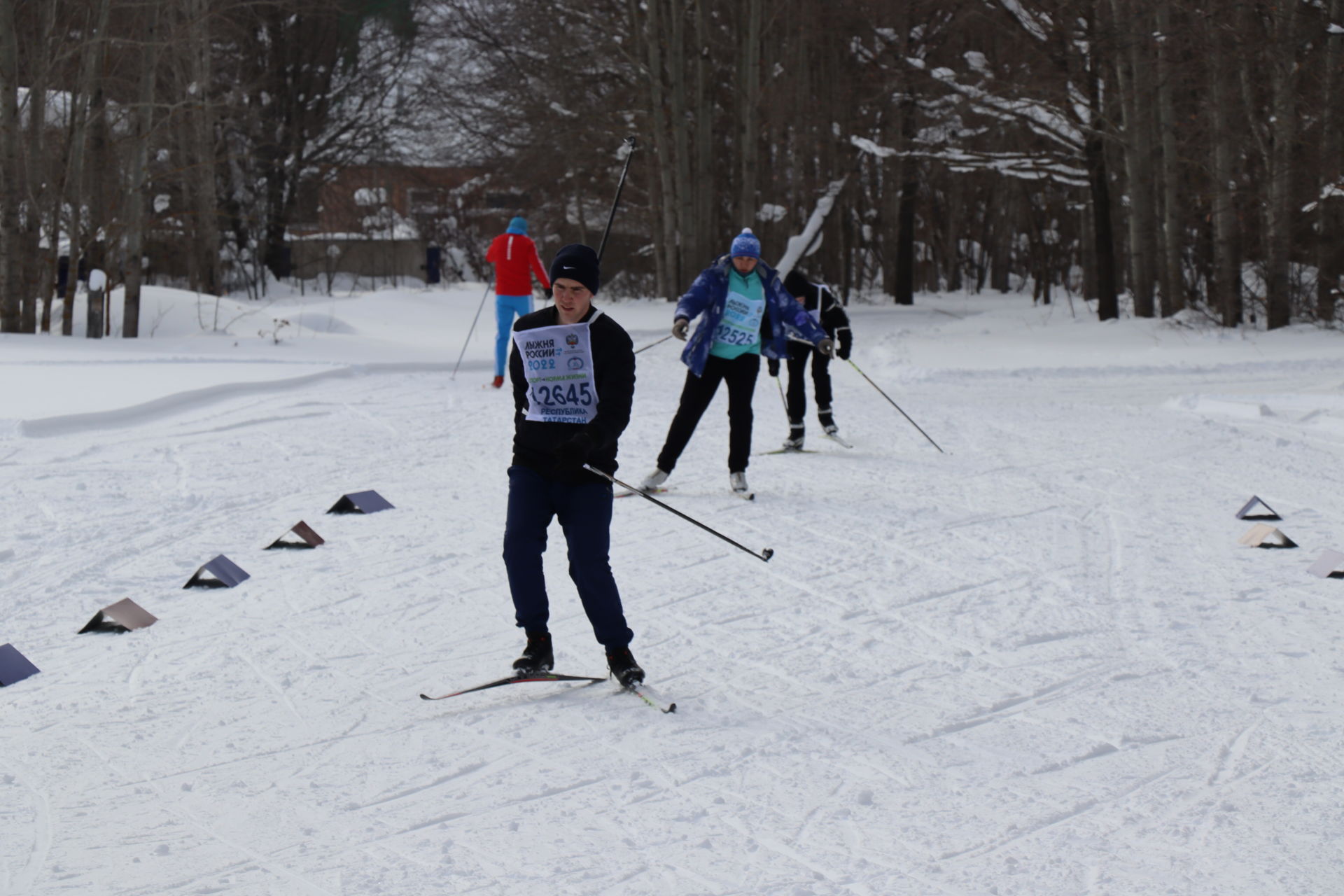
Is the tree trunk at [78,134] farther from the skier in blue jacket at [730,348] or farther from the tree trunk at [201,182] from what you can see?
the skier in blue jacket at [730,348]

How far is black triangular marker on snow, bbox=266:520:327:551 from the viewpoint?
7.37 metres

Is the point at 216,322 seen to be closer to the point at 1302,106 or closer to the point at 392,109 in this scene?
the point at 1302,106

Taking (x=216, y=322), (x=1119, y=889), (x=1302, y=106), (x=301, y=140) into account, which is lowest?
(x=1119, y=889)

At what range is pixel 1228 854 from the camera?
356 cm

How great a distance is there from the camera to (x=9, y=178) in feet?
54.8

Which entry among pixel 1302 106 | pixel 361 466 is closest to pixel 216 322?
pixel 361 466

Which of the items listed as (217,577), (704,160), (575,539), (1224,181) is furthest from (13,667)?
(704,160)

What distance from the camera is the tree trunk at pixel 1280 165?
17.0m

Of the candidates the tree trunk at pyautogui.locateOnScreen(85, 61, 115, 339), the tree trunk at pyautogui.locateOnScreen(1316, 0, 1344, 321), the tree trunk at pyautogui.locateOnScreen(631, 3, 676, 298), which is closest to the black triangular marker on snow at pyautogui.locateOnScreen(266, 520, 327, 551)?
the tree trunk at pyautogui.locateOnScreen(85, 61, 115, 339)

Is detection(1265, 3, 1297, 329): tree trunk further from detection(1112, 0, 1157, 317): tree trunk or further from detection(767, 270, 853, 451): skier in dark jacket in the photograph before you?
detection(767, 270, 853, 451): skier in dark jacket

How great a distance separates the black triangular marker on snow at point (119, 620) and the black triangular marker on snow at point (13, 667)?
498 mm

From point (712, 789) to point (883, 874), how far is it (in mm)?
694

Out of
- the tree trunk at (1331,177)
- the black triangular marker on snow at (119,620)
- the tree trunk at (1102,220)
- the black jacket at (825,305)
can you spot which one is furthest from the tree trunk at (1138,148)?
the black triangular marker on snow at (119,620)

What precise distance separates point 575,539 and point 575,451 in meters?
0.38
